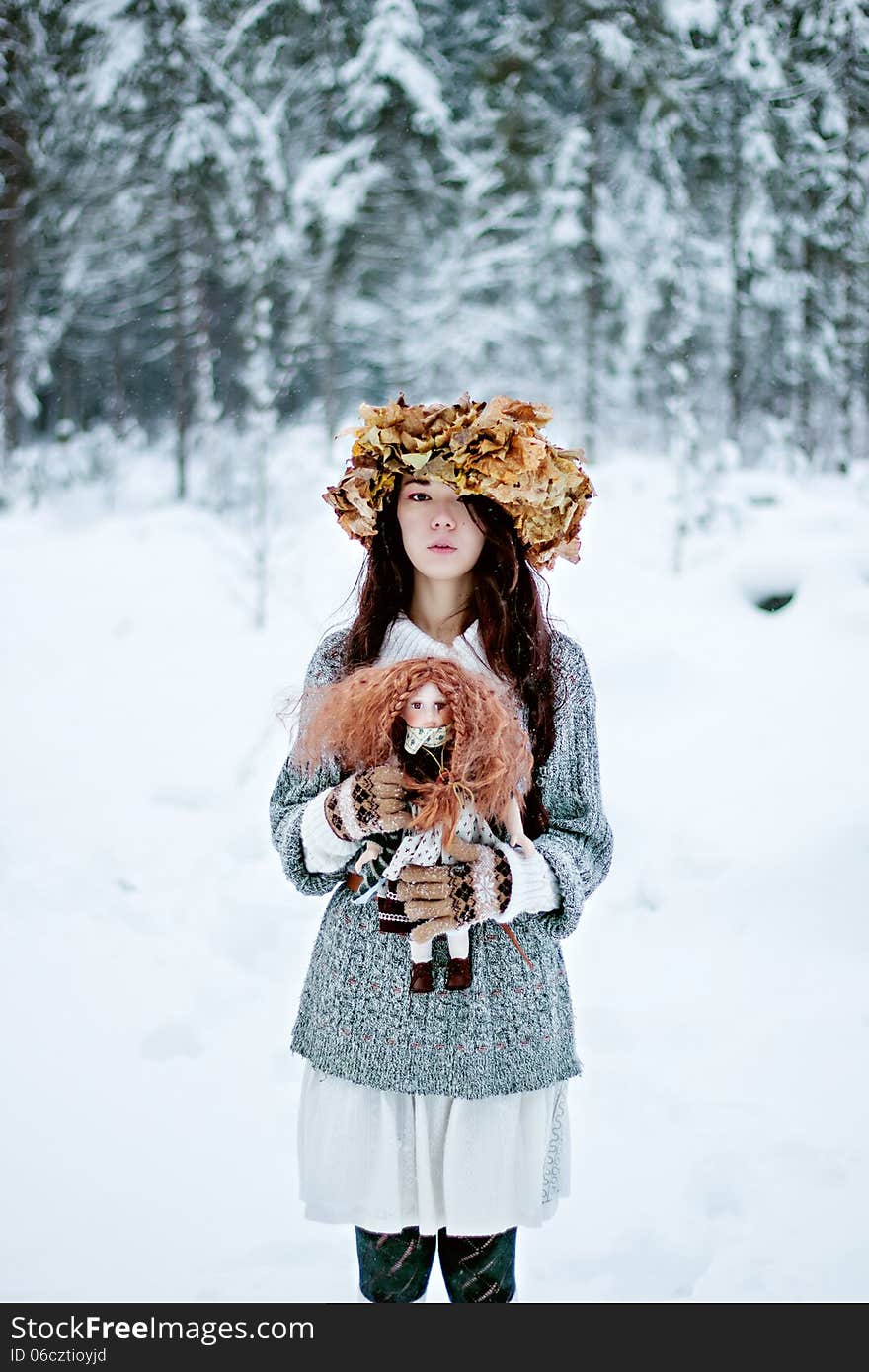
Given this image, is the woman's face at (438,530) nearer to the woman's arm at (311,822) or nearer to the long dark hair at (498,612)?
the long dark hair at (498,612)

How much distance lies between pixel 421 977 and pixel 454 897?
0.18 metres

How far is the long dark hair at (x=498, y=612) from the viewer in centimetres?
183

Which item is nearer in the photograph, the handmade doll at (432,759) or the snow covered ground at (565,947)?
the handmade doll at (432,759)

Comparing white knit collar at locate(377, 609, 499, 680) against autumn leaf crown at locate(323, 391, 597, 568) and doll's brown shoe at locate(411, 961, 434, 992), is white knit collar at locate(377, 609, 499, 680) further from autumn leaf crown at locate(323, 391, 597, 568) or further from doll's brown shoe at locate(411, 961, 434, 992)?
doll's brown shoe at locate(411, 961, 434, 992)

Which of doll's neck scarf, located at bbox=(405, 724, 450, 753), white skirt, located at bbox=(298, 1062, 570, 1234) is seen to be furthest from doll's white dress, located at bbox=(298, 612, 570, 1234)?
doll's neck scarf, located at bbox=(405, 724, 450, 753)

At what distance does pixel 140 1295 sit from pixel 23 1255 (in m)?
0.35

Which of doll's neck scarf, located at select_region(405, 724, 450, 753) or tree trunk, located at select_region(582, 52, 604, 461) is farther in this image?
tree trunk, located at select_region(582, 52, 604, 461)

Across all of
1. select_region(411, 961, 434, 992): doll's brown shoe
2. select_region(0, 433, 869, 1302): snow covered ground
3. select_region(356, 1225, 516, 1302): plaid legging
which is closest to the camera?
select_region(411, 961, 434, 992): doll's brown shoe

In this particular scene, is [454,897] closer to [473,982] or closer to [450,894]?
[450,894]

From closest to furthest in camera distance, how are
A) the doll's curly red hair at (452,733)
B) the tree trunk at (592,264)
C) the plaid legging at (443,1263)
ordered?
the doll's curly red hair at (452,733) < the plaid legging at (443,1263) < the tree trunk at (592,264)

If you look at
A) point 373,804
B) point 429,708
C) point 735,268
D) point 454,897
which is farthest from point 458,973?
point 735,268

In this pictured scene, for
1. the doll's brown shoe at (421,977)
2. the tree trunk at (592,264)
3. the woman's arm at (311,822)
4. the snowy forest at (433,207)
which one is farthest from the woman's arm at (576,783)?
the tree trunk at (592,264)

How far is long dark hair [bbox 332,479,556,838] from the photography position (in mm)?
1829

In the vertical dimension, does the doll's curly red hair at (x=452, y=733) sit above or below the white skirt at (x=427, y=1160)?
above
